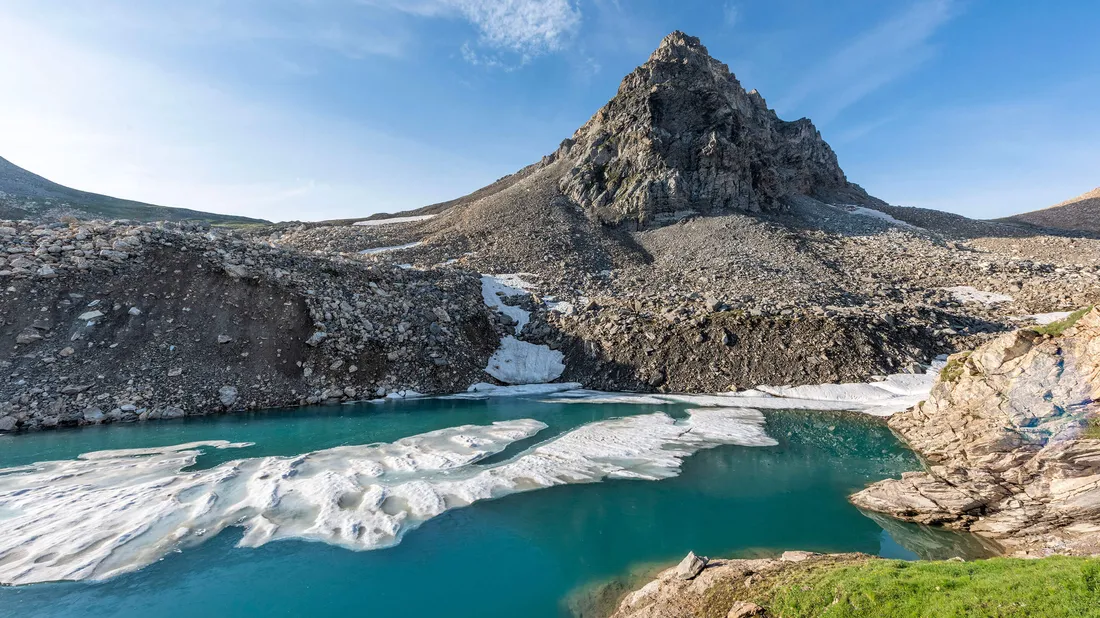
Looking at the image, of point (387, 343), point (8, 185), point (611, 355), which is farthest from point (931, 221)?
point (8, 185)

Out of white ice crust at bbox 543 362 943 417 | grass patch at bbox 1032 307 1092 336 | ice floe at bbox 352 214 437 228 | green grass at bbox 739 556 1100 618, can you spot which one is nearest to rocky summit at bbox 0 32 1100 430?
white ice crust at bbox 543 362 943 417

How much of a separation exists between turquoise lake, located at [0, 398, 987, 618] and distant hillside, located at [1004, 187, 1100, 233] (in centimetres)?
8378

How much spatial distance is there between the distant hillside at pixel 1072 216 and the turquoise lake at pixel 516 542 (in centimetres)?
8378

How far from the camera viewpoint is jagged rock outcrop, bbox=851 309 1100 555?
38.1 ft

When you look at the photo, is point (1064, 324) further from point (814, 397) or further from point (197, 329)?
point (197, 329)

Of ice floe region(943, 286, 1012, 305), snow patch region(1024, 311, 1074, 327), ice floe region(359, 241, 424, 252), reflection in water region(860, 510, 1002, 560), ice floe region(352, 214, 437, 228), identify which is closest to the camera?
reflection in water region(860, 510, 1002, 560)

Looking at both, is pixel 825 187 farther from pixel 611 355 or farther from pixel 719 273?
pixel 611 355

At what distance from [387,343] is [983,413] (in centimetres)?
2971

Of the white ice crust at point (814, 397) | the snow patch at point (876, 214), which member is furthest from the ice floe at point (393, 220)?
the snow patch at point (876, 214)

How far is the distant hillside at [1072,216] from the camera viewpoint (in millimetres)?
72188

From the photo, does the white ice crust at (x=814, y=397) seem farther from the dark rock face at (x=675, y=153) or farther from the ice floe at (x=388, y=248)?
the dark rock face at (x=675, y=153)

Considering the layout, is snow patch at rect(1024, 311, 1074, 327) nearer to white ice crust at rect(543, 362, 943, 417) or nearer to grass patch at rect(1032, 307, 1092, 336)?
white ice crust at rect(543, 362, 943, 417)

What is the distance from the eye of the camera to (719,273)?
4528 cm

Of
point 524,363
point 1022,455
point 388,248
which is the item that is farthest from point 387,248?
point 1022,455
